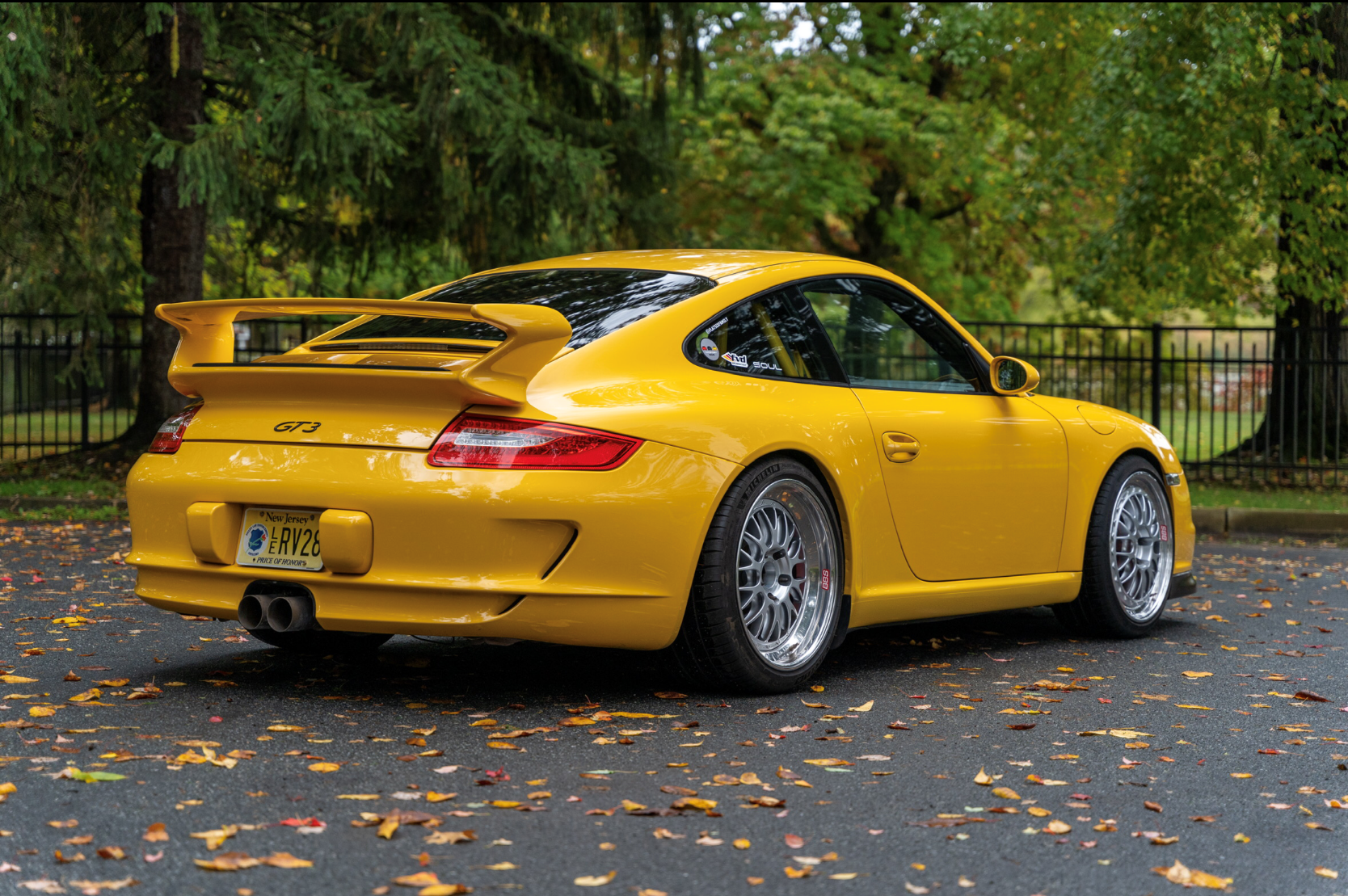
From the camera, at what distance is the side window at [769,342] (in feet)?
17.1

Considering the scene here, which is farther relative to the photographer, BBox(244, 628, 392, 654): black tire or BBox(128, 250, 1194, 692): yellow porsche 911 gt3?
BBox(244, 628, 392, 654): black tire

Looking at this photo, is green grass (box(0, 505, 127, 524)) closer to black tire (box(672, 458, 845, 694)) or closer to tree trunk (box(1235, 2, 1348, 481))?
black tire (box(672, 458, 845, 694))

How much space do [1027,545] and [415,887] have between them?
146 inches

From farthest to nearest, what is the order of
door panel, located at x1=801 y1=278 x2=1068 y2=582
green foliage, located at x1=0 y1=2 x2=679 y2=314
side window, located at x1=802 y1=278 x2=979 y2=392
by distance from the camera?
green foliage, located at x1=0 y1=2 x2=679 y2=314 < side window, located at x1=802 y1=278 x2=979 y2=392 < door panel, located at x1=801 y1=278 x2=1068 y2=582

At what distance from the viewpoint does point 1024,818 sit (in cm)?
377

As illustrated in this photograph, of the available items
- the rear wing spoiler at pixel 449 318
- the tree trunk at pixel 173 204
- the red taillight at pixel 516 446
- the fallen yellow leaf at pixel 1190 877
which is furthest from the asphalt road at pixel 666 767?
the tree trunk at pixel 173 204

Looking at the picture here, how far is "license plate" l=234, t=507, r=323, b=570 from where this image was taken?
469cm

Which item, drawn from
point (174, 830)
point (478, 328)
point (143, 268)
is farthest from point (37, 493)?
point (174, 830)

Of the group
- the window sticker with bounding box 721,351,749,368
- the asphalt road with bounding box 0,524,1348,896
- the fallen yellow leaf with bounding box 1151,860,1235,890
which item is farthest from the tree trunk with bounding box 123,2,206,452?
the fallen yellow leaf with bounding box 1151,860,1235,890

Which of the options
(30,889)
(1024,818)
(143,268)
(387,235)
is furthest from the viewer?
(387,235)

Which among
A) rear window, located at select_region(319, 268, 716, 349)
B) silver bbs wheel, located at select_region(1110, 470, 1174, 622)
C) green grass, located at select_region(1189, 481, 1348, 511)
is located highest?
rear window, located at select_region(319, 268, 716, 349)

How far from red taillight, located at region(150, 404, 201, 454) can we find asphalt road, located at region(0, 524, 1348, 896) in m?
0.81

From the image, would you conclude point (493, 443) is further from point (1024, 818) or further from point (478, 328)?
point (1024, 818)

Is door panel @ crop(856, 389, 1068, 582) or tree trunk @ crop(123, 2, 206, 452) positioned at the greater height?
tree trunk @ crop(123, 2, 206, 452)
